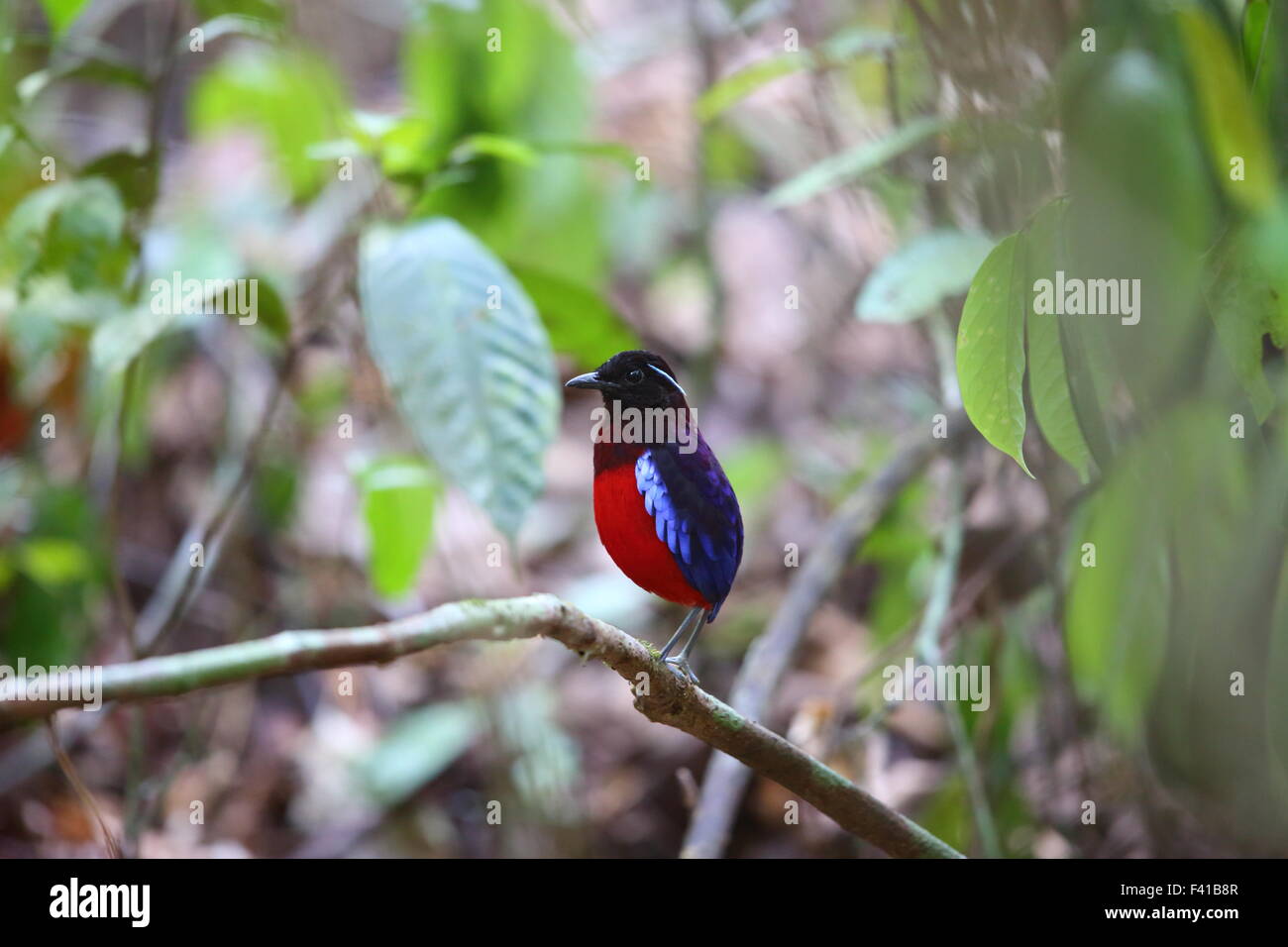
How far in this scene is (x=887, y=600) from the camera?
7.95 ft

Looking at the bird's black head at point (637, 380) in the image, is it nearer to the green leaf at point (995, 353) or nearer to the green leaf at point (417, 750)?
the green leaf at point (995, 353)

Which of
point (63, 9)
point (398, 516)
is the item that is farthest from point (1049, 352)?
point (63, 9)

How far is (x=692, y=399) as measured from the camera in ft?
9.39

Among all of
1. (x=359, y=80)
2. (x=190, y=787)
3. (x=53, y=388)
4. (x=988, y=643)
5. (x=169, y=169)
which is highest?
(x=359, y=80)

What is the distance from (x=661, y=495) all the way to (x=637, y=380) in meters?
0.13

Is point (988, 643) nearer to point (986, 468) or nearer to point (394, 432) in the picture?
point (986, 468)

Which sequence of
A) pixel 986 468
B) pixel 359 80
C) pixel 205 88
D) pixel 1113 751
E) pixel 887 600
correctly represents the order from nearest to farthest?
pixel 1113 751 → pixel 986 468 → pixel 887 600 → pixel 205 88 → pixel 359 80

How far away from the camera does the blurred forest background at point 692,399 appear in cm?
122

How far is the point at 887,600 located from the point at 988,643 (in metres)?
0.33

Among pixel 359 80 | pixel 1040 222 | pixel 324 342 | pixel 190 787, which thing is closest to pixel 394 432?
pixel 324 342

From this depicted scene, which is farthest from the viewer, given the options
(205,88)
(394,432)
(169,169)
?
(169,169)

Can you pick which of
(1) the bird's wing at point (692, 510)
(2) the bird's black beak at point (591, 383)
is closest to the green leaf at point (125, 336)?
(2) the bird's black beak at point (591, 383)

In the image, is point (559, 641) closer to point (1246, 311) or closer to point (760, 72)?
point (1246, 311)

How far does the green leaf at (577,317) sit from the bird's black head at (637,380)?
0.85 m
